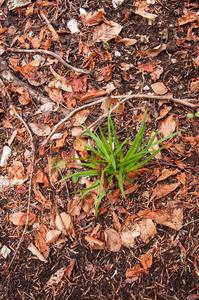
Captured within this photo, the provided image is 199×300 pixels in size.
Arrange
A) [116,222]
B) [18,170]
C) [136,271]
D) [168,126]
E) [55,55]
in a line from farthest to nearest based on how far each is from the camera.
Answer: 1. [55,55]
2. [18,170]
3. [168,126]
4. [116,222]
5. [136,271]

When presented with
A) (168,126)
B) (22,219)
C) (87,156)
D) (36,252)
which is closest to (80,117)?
(87,156)

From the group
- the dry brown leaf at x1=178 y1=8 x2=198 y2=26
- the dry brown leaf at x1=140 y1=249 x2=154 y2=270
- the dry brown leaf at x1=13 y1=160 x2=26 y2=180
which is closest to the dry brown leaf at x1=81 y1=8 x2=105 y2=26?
the dry brown leaf at x1=178 y1=8 x2=198 y2=26

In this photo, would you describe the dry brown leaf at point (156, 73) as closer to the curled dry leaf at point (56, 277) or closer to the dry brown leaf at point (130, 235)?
the dry brown leaf at point (130, 235)

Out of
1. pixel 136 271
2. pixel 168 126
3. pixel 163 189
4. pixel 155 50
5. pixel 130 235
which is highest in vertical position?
pixel 155 50

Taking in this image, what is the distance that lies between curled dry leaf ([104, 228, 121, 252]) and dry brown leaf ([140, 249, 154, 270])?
0.52 feet

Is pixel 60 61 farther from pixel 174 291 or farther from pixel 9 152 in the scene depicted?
pixel 174 291

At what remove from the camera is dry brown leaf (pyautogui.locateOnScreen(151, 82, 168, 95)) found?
4.88ft

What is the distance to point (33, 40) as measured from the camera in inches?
69.1

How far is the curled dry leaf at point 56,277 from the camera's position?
1296 mm

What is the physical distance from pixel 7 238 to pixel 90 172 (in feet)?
2.64

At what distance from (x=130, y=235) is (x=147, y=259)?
164 mm

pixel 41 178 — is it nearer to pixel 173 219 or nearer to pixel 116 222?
pixel 116 222

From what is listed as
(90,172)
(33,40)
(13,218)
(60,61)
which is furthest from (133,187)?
(33,40)

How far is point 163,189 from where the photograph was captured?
4.33 feet
